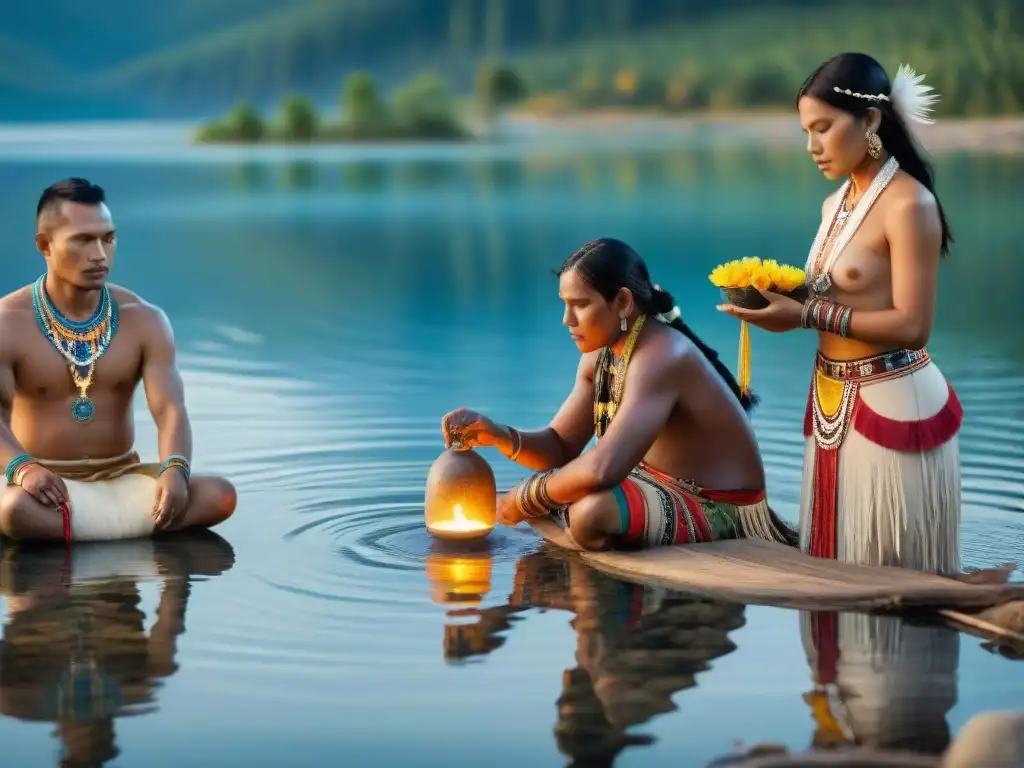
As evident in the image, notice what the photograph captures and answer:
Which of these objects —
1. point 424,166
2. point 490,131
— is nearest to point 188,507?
point 424,166

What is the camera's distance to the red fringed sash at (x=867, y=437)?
5.16 meters

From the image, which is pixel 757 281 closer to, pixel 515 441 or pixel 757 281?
pixel 757 281

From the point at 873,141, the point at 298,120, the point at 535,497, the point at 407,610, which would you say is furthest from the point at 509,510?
the point at 298,120

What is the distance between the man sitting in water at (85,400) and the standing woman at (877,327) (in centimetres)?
209

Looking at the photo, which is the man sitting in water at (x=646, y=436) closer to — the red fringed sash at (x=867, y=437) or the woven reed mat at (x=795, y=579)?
the woven reed mat at (x=795, y=579)

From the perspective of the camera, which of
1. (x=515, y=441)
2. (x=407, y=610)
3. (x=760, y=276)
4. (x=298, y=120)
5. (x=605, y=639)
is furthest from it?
(x=298, y=120)

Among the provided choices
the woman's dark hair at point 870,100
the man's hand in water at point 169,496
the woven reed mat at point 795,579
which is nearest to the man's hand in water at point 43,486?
the man's hand in water at point 169,496

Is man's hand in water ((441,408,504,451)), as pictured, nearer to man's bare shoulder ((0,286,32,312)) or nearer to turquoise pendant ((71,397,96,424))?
turquoise pendant ((71,397,96,424))

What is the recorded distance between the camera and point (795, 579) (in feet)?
16.7

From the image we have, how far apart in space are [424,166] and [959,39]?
22159 millimetres

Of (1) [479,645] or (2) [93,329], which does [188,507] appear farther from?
(1) [479,645]

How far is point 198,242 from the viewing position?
20.1 meters

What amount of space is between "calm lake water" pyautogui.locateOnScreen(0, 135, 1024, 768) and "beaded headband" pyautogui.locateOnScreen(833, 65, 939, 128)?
1.47m

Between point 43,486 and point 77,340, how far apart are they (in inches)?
22.8
